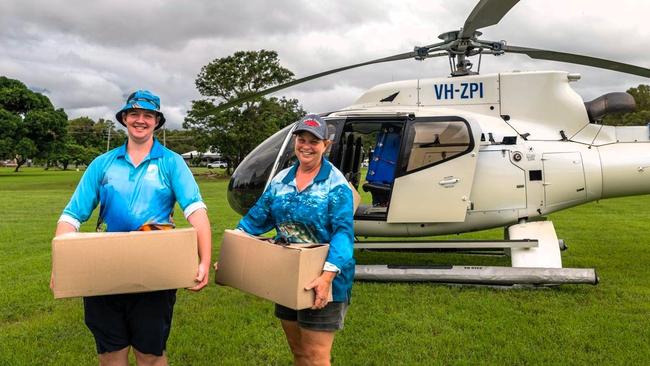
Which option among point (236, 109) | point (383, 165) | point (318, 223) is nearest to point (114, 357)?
point (318, 223)

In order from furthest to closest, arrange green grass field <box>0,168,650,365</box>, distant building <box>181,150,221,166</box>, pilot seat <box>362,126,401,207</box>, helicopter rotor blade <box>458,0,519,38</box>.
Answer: distant building <box>181,150,221,166</box> < pilot seat <box>362,126,401,207</box> < helicopter rotor blade <box>458,0,519,38</box> < green grass field <box>0,168,650,365</box>

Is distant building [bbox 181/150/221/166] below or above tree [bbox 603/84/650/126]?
below

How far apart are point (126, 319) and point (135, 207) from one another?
548mm

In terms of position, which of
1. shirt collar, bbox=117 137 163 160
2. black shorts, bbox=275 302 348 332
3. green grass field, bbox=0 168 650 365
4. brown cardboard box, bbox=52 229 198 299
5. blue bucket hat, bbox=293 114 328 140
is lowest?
green grass field, bbox=0 168 650 365

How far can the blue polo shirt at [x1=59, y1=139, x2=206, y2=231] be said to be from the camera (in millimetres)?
2273

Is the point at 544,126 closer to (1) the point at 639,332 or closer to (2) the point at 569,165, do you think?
(2) the point at 569,165

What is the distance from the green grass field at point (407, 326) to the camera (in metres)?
3.84

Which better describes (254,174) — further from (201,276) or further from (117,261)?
(117,261)

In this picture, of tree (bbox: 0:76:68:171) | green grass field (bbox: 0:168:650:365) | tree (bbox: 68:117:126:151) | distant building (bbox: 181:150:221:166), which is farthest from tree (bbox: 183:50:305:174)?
tree (bbox: 68:117:126:151)

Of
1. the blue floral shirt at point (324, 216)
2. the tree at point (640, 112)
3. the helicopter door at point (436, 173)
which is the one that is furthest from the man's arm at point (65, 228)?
the tree at point (640, 112)

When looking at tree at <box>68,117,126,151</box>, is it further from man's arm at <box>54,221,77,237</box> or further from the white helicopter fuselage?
man's arm at <box>54,221,77,237</box>

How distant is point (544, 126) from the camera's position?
6273 mm

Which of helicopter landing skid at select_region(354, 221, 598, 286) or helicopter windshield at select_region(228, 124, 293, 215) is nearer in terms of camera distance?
helicopter landing skid at select_region(354, 221, 598, 286)

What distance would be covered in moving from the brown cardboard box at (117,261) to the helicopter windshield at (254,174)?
3.74 meters
